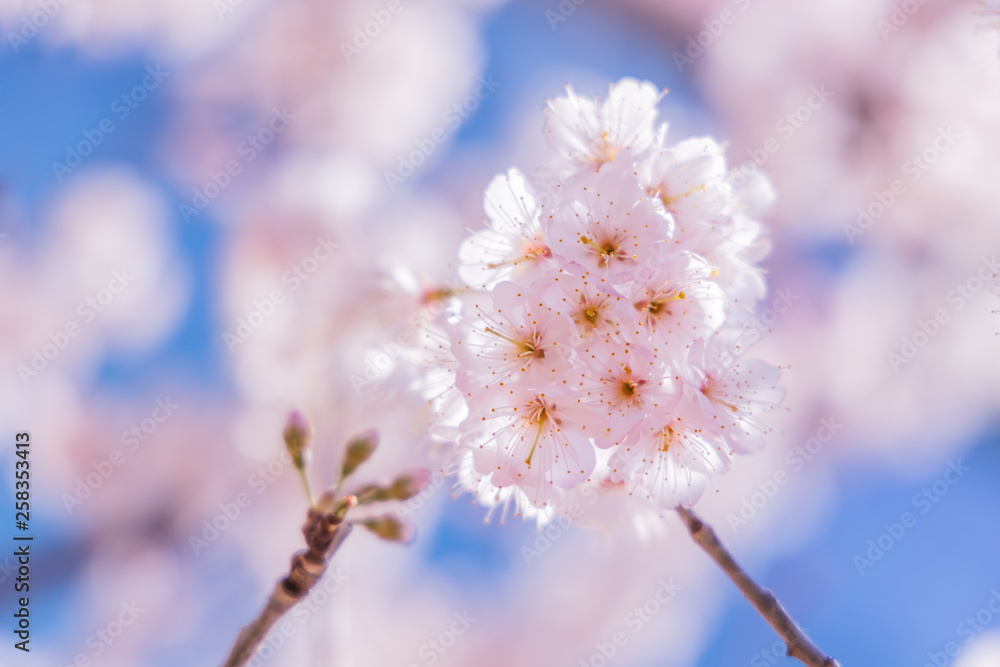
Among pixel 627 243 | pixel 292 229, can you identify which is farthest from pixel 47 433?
pixel 627 243

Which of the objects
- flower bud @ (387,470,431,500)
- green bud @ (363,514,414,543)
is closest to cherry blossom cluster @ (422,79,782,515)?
flower bud @ (387,470,431,500)

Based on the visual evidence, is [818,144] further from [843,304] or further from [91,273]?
[91,273]

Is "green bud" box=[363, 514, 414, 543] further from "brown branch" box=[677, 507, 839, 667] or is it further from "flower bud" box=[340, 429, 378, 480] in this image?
"brown branch" box=[677, 507, 839, 667]

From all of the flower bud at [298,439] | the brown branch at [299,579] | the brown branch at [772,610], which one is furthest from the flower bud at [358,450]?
the brown branch at [772,610]

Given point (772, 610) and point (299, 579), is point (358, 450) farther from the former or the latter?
point (772, 610)

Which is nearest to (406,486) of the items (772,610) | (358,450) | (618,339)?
(358,450)

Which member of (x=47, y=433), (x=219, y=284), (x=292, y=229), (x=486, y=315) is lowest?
(x=47, y=433)

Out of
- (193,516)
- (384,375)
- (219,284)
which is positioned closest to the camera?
(384,375)
